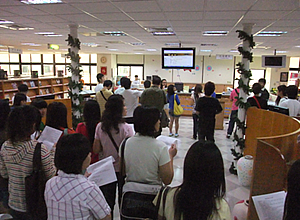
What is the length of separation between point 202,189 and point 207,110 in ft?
11.6

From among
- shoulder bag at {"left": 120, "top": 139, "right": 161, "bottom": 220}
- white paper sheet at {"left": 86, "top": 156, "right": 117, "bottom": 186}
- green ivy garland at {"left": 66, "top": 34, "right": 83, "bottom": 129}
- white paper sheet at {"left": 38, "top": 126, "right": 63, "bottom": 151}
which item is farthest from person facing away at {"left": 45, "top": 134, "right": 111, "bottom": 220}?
green ivy garland at {"left": 66, "top": 34, "right": 83, "bottom": 129}

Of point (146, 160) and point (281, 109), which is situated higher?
point (281, 109)

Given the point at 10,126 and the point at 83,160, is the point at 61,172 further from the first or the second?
the point at 10,126

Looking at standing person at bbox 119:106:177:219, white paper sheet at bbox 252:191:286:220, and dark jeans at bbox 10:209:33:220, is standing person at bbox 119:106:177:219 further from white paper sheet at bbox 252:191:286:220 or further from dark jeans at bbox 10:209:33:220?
dark jeans at bbox 10:209:33:220

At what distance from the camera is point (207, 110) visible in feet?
15.2

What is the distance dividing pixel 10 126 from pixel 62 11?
3203 millimetres

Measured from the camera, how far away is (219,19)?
4590 millimetres

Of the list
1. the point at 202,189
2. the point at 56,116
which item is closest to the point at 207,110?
the point at 56,116

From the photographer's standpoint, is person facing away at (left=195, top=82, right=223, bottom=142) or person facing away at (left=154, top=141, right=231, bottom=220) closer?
person facing away at (left=154, top=141, right=231, bottom=220)

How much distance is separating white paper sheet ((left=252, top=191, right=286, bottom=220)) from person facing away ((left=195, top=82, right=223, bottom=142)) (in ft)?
9.80

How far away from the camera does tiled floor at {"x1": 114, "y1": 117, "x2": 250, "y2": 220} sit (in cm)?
366

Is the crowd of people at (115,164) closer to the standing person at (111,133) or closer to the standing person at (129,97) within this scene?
the standing person at (111,133)

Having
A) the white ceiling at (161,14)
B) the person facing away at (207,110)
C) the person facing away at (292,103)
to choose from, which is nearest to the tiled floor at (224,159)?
the person facing away at (207,110)

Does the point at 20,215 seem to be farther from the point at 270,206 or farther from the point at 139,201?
the point at 270,206
